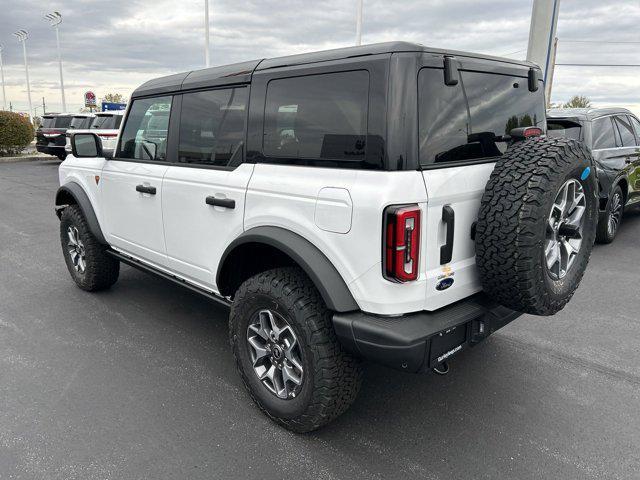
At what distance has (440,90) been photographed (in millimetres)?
2348

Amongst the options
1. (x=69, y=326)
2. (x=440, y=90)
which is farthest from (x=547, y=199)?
(x=69, y=326)

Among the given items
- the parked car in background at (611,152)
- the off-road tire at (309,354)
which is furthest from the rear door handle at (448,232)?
the parked car in background at (611,152)

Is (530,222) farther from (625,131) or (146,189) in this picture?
(625,131)

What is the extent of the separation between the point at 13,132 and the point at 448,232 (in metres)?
21.3

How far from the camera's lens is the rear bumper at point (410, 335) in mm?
2186

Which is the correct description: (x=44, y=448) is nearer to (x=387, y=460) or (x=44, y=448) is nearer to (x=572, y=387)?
(x=387, y=460)

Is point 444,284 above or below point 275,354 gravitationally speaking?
above

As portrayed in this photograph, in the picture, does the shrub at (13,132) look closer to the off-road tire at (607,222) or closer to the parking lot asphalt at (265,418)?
the parking lot asphalt at (265,418)

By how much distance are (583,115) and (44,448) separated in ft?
21.3

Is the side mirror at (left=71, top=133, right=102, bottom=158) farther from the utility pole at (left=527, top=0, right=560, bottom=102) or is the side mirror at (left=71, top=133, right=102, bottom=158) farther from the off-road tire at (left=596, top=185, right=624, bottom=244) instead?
the utility pole at (left=527, top=0, right=560, bottom=102)

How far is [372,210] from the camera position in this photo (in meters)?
2.13

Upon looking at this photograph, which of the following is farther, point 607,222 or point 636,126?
point 636,126

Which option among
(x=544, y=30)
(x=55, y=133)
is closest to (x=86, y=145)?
(x=544, y=30)

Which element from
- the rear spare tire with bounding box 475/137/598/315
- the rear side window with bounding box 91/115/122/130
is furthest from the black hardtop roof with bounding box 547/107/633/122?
the rear side window with bounding box 91/115/122/130
